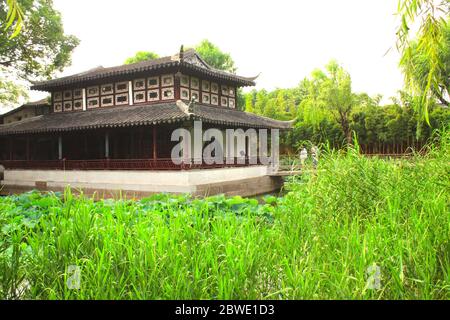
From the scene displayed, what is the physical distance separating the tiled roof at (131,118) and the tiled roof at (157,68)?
1.43 metres

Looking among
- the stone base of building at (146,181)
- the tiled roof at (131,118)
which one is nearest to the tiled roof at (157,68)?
the tiled roof at (131,118)

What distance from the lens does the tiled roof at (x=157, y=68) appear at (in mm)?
14899

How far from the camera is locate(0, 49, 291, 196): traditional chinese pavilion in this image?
1388 centimetres

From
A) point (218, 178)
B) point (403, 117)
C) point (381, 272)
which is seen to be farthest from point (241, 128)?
point (381, 272)

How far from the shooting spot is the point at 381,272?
2459 millimetres

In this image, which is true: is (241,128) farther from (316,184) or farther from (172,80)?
(316,184)

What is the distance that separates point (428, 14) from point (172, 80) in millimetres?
12634

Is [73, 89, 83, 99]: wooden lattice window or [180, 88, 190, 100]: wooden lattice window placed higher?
[73, 89, 83, 99]: wooden lattice window

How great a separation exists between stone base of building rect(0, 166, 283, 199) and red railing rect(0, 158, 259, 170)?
195 mm

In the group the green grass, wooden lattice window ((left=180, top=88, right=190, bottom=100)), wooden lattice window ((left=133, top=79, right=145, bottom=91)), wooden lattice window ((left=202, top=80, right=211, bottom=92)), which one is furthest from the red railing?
the green grass

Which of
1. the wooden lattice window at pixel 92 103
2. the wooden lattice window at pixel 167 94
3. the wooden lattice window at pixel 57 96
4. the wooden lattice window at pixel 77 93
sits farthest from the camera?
the wooden lattice window at pixel 57 96

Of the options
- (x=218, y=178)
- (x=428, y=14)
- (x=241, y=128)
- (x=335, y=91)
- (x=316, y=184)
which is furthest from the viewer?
(x=335, y=91)

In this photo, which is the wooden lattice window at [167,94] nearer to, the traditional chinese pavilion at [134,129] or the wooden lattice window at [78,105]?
the traditional chinese pavilion at [134,129]

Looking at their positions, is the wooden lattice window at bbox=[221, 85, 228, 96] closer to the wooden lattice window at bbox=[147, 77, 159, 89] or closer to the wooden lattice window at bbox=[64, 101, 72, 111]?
the wooden lattice window at bbox=[147, 77, 159, 89]
